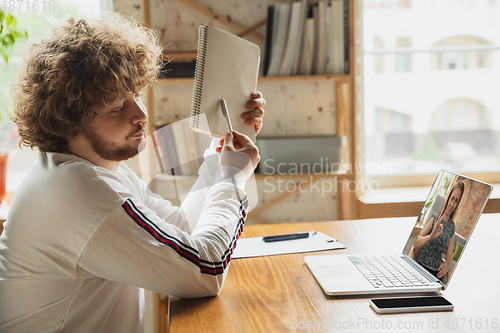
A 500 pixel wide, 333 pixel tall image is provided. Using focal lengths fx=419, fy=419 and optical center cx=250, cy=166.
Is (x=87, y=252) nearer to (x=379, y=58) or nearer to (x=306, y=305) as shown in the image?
(x=306, y=305)

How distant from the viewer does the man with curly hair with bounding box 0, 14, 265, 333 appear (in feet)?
2.43

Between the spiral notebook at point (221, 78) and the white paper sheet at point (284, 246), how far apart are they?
311 mm

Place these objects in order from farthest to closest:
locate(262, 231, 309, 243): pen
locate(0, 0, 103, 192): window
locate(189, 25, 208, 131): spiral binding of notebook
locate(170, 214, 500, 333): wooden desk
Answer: locate(0, 0, 103, 192): window → locate(262, 231, 309, 243): pen → locate(189, 25, 208, 131): spiral binding of notebook → locate(170, 214, 500, 333): wooden desk

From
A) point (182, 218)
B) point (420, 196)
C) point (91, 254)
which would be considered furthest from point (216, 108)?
point (420, 196)

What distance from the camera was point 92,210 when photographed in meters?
0.73

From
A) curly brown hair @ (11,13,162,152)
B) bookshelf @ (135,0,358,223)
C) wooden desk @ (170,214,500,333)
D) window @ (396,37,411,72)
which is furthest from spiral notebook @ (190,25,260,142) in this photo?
window @ (396,37,411,72)

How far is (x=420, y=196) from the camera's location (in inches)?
87.1

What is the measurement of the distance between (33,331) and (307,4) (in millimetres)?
1862

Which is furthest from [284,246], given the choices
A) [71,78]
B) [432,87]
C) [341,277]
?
[432,87]

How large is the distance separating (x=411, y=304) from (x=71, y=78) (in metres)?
0.77

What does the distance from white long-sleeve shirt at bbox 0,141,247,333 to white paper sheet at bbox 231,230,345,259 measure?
22cm

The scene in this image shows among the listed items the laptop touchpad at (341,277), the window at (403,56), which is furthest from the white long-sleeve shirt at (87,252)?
the window at (403,56)

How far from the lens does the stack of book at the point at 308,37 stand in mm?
2059

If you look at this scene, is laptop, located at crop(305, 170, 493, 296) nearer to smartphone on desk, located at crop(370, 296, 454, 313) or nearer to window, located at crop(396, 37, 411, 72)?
smartphone on desk, located at crop(370, 296, 454, 313)
